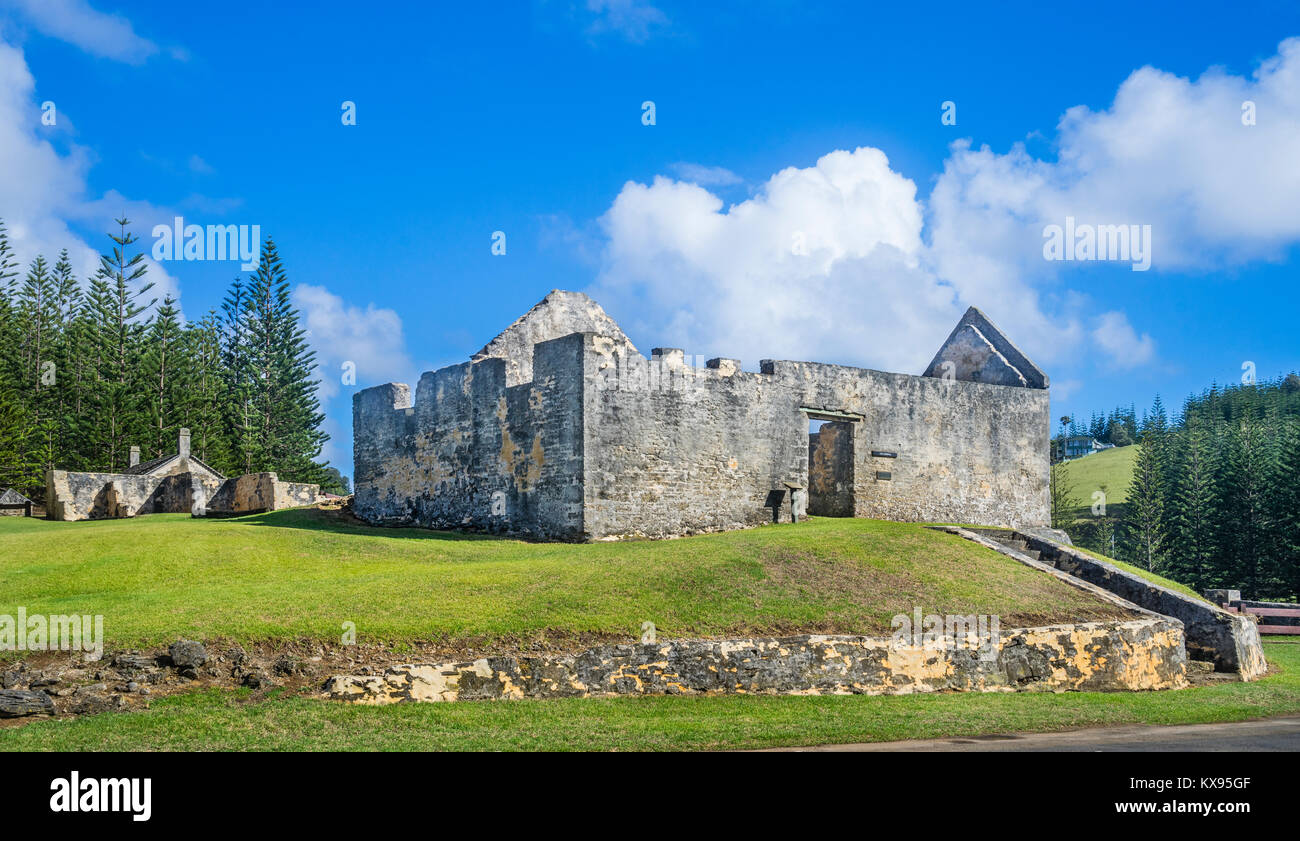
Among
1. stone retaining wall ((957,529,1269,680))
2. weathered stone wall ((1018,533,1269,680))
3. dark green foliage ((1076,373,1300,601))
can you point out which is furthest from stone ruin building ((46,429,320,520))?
dark green foliage ((1076,373,1300,601))

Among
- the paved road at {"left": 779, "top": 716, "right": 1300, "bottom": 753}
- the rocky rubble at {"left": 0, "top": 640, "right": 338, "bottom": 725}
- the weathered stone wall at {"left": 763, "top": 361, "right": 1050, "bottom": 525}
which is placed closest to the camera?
the paved road at {"left": 779, "top": 716, "right": 1300, "bottom": 753}

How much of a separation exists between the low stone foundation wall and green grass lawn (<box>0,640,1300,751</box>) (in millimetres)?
272

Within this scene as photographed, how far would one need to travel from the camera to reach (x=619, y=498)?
22.2 m

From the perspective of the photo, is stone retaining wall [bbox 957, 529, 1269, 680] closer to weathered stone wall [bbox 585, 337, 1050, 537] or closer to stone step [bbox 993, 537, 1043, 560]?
stone step [bbox 993, 537, 1043, 560]

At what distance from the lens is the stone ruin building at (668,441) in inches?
882

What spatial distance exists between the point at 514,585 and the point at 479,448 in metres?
10.0

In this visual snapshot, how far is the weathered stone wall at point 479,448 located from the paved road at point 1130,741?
12439 millimetres

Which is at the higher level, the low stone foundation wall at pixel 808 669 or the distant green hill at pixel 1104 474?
the distant green hill at pixel 1104 474

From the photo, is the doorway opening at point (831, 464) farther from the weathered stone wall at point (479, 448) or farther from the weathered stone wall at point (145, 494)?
the weathered stone wall at point (145, 494)

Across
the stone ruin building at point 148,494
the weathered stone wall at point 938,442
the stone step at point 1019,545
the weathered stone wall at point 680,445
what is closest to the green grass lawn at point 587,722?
the stone step at point 1019,545

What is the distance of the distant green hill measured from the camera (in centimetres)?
8688
